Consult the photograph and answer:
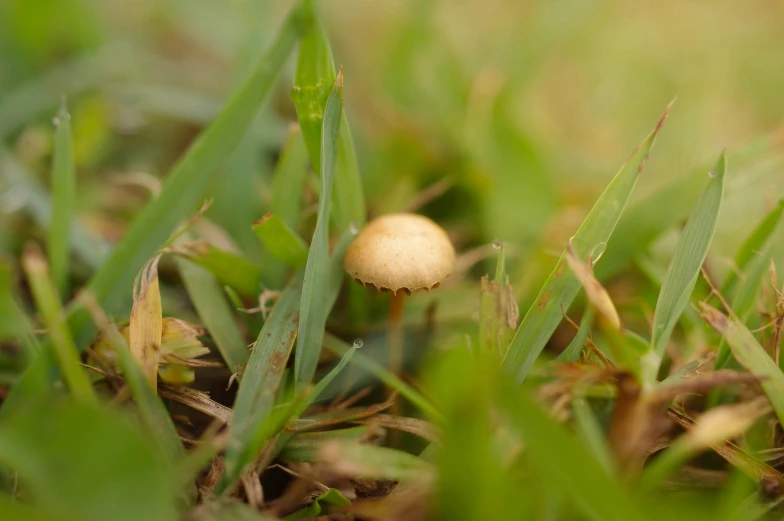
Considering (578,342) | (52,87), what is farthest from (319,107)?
(52,87)

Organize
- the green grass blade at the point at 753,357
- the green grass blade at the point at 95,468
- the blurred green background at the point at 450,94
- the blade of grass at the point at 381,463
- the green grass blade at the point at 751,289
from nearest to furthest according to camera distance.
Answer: the green grass blade at the point at 95,468 → the blade of grass at the point at 381,463 → the green grass blade at the point at 753,357 → the green grass blade at the point at 751,289 → the blurred green background at the point at 450,94

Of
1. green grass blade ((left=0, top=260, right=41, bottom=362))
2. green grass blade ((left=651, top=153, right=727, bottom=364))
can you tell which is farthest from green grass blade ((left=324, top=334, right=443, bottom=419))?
green grass blade ((left=0, top=260, right=41, bottom=362))

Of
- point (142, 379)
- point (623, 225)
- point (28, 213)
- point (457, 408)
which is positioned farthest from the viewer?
point (28, 213)

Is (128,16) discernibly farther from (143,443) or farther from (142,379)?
(143,443)

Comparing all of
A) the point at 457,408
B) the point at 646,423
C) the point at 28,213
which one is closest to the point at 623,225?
the point at 646,423

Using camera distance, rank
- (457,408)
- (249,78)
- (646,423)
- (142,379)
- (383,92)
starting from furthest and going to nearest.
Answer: (383,92), (249,78), (142,379), (646,423), (457,408)

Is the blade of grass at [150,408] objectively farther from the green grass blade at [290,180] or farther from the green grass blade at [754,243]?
the green grass blade at [754,243]

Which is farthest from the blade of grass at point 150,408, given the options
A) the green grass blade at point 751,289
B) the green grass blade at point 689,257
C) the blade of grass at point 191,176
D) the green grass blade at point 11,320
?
the green grass blade at point 751,289
